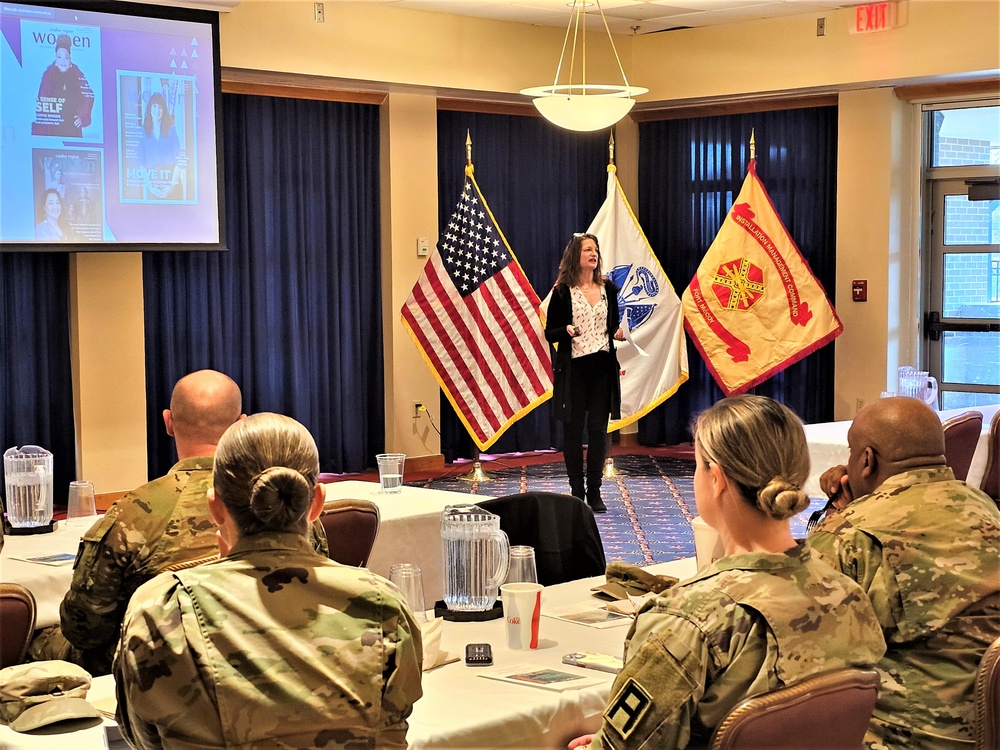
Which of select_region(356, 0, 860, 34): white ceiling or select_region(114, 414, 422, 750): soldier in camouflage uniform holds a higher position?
select_region(356, 0, 860, 34): white ceiling

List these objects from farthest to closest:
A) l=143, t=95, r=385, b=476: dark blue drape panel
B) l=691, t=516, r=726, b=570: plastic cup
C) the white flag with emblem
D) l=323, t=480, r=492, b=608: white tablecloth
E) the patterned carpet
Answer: the white flag with emblem
l=143, t=95, r=385, b=476: dark blue drape panel
the patterned carpet
l=323, t=480, r=492, b=608: white tablecloth
l=691, t=516, r=726, b=570: plastic cup

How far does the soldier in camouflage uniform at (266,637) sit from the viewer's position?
1.67 m

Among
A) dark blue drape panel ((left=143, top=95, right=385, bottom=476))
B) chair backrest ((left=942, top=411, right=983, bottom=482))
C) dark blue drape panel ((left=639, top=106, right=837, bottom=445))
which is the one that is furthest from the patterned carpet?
chair backrest ((left=942, top=411, right=983, bottom=482))

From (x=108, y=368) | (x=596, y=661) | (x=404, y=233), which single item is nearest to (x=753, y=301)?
(x=404, y=233)

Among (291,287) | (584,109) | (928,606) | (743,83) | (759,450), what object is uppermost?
(743,83)

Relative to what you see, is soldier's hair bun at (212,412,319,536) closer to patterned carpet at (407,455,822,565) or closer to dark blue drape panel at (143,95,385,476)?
patterned carpet at (407,455,822,565)

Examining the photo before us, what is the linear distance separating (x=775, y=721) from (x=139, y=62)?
6.04m

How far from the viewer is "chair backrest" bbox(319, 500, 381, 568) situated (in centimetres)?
328

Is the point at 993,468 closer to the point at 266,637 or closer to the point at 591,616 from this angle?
the point at 591,616

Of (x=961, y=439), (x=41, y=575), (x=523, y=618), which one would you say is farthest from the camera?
(x=961, y=439)

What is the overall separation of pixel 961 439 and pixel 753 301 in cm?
419

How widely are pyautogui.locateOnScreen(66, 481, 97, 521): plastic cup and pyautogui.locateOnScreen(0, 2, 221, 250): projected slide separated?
3119mm

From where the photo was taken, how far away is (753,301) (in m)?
8.84

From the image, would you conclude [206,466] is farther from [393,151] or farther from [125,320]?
[393,151]
